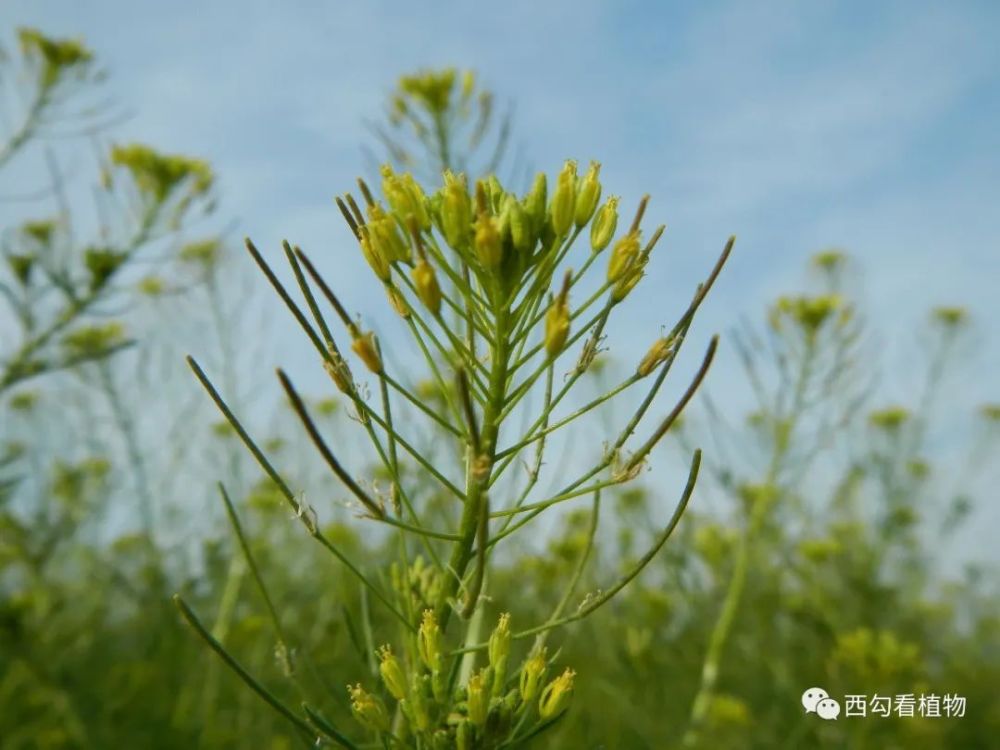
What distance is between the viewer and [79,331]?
4816mm

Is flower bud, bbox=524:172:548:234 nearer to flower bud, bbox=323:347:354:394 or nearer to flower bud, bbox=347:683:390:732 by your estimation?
flower bud, bbox=323:347:354:394

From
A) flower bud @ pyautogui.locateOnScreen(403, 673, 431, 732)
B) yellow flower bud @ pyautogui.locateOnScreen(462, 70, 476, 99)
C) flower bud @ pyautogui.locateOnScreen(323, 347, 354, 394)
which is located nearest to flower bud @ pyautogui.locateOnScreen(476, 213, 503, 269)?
flower bud @ pyautogui.locateOnScreen(323, 347, 354, 394)

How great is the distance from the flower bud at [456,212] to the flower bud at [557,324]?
183 millimetres

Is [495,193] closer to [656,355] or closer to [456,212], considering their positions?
[456,212]

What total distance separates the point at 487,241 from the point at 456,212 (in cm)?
7

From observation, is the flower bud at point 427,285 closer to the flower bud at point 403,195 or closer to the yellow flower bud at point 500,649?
the flower bud at point 403,195

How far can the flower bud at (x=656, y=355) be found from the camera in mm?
1333

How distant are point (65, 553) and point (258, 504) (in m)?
1.12

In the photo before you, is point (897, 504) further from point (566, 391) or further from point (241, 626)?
point (566, 391)

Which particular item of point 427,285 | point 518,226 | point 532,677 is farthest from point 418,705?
point 518,226

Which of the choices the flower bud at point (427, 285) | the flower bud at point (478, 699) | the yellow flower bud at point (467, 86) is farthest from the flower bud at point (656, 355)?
the yellow flower bud at point (467, 86)

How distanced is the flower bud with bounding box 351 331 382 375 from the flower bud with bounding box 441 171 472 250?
20 cm

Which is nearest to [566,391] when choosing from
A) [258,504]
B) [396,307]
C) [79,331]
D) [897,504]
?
[396,307]

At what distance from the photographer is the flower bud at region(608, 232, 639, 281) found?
4.42 ft
